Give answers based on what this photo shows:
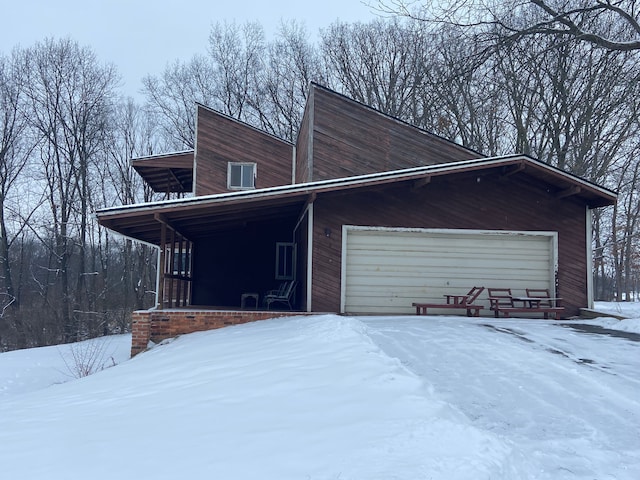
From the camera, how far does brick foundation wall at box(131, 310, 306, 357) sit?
865 cm

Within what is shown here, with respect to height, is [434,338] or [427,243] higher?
[427,243]

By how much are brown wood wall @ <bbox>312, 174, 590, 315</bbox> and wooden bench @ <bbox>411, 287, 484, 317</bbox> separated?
1.49 metres

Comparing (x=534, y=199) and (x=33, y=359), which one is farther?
(x=33, y=359)

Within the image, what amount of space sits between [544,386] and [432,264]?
602 cm

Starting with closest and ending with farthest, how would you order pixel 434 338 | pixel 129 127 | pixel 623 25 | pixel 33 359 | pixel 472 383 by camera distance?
pixel 472 383, pixel 434 338, pixel 623 25, pixel 33 359, pixel 129 127

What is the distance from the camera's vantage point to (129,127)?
31641 mm

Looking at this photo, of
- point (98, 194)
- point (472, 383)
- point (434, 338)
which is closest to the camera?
point (472, 383)

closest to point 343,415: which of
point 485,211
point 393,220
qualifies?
point 393,220

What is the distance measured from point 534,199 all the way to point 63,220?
25.5 meters

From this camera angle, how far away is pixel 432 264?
10469mm

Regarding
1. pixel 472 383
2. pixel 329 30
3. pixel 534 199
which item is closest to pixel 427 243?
pixel 534 199

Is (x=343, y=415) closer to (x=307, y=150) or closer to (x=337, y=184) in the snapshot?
(x=337, y=184)

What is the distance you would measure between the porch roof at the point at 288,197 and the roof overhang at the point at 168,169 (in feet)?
15.2

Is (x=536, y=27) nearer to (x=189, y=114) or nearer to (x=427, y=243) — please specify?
(x=427, y=243)
